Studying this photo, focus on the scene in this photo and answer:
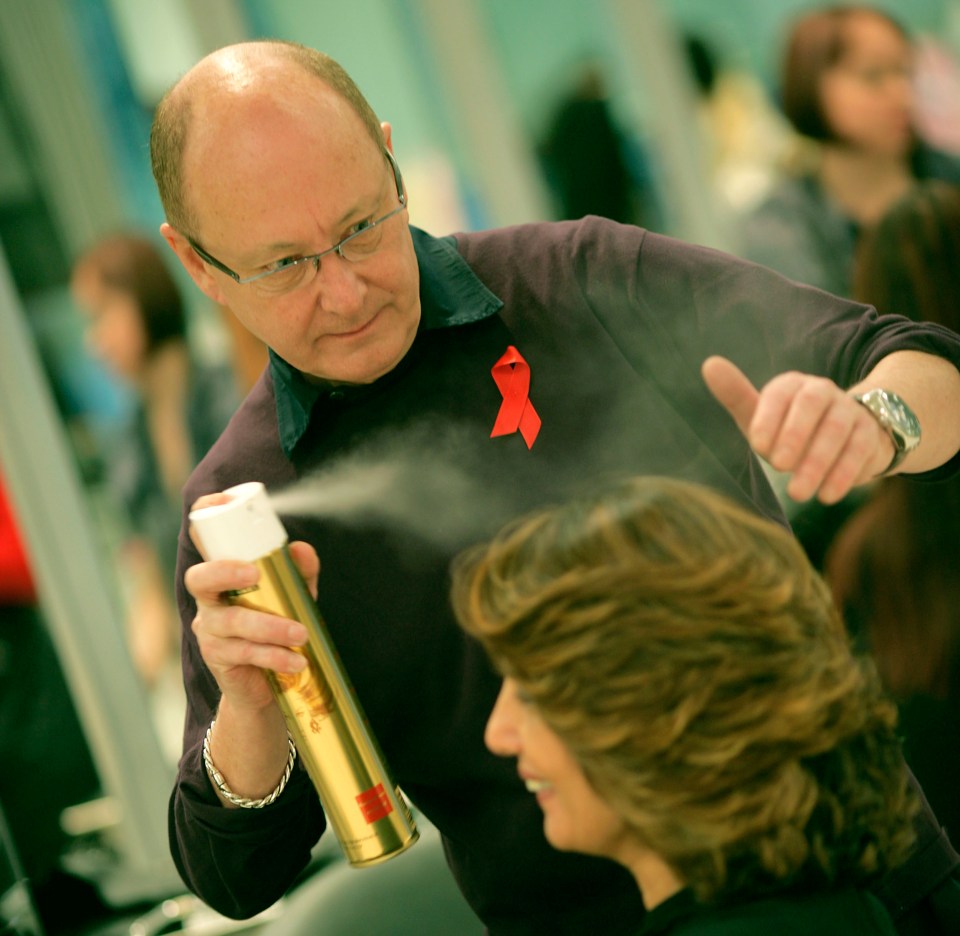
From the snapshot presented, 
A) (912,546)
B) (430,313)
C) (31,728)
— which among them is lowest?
(31,728)

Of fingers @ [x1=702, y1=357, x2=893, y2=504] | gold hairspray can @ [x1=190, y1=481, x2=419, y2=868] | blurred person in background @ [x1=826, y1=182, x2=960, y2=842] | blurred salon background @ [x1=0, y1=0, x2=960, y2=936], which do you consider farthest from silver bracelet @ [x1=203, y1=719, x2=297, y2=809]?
blurred salon background @ [x1=0, y1=0, x2=960, y2=936]

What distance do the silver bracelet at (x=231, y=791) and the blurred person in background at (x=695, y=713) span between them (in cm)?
33

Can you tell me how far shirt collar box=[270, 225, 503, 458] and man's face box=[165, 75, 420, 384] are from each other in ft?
0.12

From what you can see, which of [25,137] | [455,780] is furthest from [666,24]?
[455,780]

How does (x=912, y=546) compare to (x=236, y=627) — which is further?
(x=912, y=546)

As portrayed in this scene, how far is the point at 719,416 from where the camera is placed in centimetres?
158

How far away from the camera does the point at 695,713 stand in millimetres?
1161

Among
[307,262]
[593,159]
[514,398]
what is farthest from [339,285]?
[593,159]

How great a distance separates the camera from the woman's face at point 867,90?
3.41 m

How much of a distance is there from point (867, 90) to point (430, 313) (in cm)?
237

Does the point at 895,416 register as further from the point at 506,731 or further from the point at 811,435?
the point at 506,731

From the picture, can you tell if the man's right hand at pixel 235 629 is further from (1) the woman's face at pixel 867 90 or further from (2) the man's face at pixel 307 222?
(1) the woman's face at pixel 867 90

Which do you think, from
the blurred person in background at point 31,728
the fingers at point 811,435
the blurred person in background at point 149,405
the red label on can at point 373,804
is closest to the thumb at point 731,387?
the fingers at point 811,435

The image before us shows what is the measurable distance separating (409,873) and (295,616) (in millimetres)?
704
